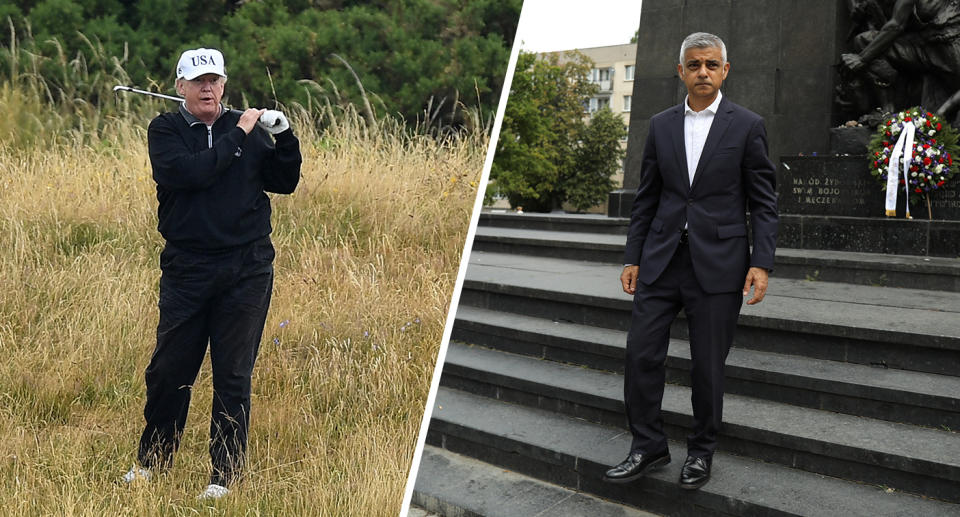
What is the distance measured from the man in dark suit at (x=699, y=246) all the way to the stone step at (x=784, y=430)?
42cm

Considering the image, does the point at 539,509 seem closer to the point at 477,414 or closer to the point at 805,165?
the point at 477,414

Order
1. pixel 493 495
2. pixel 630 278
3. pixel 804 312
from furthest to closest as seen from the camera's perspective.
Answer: pixel 804 312
pixel 493 495
pixel 630 278

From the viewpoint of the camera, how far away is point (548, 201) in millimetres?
45031

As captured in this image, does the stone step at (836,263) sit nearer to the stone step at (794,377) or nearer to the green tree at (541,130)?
the stone step at (794,377)

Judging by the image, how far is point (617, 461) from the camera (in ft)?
13.1

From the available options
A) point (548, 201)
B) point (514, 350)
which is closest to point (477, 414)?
point (514, 350)

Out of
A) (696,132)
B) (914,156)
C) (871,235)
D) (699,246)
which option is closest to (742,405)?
(699,246)

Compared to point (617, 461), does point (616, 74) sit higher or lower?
higher

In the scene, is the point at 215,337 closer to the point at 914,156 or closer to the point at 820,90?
the point at 914,156

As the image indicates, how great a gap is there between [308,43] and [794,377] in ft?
26.5

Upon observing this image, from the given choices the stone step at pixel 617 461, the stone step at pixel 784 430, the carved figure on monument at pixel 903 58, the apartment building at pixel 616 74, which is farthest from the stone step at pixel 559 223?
the apartment building at pixel 616 74

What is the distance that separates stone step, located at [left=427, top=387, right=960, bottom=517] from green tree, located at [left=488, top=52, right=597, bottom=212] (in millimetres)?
29978

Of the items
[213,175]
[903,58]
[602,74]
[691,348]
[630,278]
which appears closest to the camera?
[213,175]

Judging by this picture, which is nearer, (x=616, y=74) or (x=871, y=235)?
(x=871, y=235)
